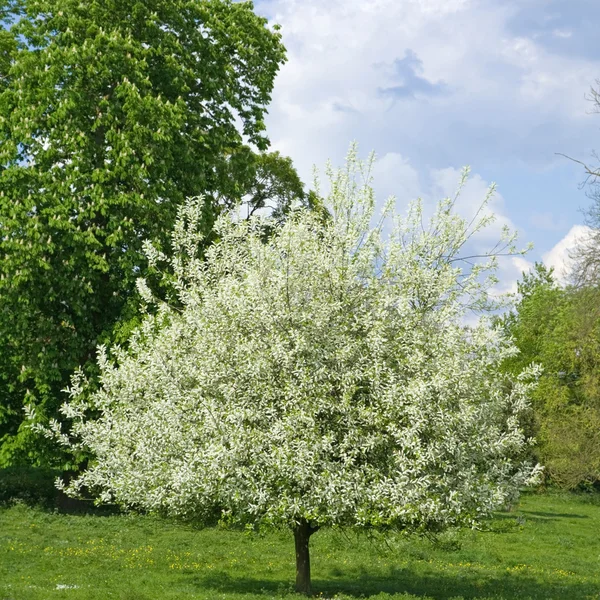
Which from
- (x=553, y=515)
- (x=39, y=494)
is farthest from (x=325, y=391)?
(x=553, y=515)

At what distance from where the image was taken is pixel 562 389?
2367 inches

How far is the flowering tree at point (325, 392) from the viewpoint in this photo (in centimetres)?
1706

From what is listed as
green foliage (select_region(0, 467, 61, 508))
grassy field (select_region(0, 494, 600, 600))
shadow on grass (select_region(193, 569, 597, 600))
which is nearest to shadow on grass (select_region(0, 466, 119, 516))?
green foliage (select_region(0, 467, 61, 508))

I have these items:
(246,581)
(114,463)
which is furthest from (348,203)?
(246,581)

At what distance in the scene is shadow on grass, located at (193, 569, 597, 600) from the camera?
842 inches

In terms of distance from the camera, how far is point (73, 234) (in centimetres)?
3170

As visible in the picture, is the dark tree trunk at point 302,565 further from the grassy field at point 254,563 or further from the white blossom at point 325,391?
the white blossom at point 325,391

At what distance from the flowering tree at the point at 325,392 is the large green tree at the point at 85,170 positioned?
12895mm

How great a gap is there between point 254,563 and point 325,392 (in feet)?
36.2

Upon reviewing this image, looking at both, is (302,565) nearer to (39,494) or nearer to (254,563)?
(254,563)

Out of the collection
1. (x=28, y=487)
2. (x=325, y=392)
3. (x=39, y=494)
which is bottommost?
(x=39, y=494)

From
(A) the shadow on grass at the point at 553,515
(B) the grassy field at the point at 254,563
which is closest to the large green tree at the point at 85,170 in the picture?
(B) the grassy field at the point at 254,563

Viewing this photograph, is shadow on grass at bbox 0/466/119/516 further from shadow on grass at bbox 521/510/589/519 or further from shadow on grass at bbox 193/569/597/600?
shadow on grass at bbox 521/510/589/519

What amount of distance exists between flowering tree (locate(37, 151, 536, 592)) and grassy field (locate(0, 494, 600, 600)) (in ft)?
6.81
